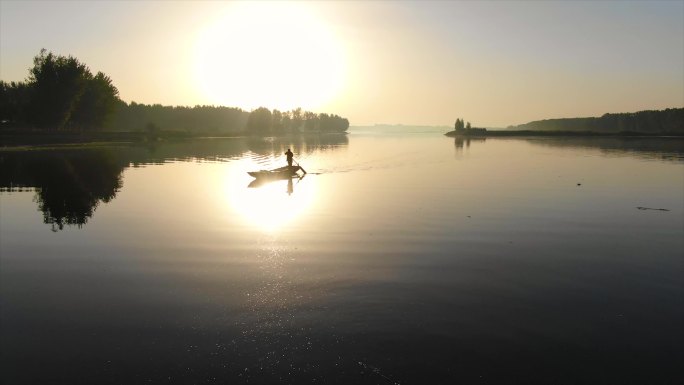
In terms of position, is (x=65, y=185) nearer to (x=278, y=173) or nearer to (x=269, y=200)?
(x=269, y=200)

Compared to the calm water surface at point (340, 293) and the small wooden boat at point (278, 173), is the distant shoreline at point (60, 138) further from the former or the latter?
the calm water surface at point (340, 293)

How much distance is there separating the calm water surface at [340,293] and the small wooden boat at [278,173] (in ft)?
48.4

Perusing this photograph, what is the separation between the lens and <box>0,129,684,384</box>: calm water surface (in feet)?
29.9

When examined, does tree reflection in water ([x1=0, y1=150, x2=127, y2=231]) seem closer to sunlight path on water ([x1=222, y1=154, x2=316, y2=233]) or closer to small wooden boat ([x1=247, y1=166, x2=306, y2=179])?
sunlight path on water ([x1=222, y1=154, x2=316, y2=233])

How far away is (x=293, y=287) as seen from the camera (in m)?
13.4

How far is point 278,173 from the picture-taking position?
4559 centimetres

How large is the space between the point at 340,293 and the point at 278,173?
3372cm

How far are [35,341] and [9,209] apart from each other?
2120 cm

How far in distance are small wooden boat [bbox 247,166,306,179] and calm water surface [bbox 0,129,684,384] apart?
14738mm

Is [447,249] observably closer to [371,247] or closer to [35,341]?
[371,247]

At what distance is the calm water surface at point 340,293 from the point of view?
29.9 ft

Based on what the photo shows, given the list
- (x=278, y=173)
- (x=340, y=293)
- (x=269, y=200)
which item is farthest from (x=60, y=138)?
(x=340, y=293)

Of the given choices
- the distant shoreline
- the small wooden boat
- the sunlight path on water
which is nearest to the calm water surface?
the sunlight path on water

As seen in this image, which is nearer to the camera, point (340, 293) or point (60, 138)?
point (340, 293)
